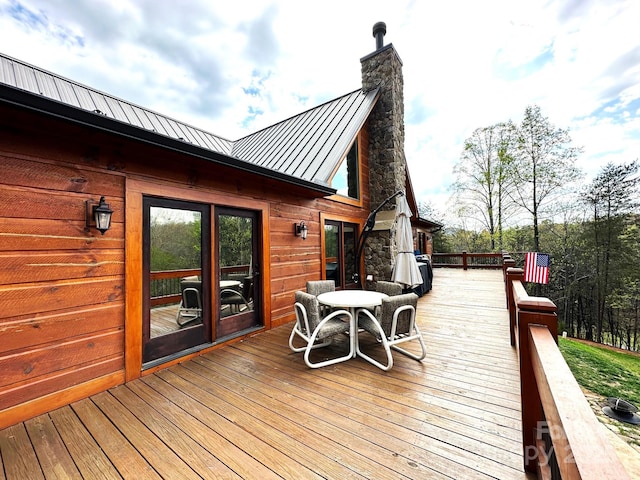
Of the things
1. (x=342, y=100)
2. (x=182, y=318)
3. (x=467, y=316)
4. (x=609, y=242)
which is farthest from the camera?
(x=609, y=242)

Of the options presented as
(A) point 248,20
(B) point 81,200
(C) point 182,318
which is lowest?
(C) point 182,318

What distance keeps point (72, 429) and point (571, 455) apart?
312 cm

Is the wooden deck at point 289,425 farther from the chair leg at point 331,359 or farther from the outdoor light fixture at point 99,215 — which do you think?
the outdoor light fixture at point 99,215

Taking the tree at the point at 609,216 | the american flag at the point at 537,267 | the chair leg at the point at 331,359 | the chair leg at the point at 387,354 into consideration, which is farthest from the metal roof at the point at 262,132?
the tree at the point at 609,216

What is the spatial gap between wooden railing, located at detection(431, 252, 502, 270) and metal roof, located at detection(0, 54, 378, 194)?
9.70m

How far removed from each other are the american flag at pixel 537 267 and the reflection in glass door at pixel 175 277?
832 cm

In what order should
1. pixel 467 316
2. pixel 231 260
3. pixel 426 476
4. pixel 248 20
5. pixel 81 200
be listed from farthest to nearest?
pixel 248 20
pixel 467 316
pixel 231 260
pixel 81 200
pixel 426 476

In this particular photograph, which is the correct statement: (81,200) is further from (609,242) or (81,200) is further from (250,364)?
(609,242)

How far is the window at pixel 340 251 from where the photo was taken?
6.05 m

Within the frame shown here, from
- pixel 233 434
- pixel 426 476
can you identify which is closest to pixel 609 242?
pixel 426 476

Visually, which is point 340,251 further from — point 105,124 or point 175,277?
point 105,124

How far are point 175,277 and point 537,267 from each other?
9.05m

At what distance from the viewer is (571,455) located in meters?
0.66

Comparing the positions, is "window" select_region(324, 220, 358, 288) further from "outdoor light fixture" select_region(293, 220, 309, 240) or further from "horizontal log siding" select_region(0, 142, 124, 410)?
"horizontal log siding" select_region(0, 142, 124, 410)
